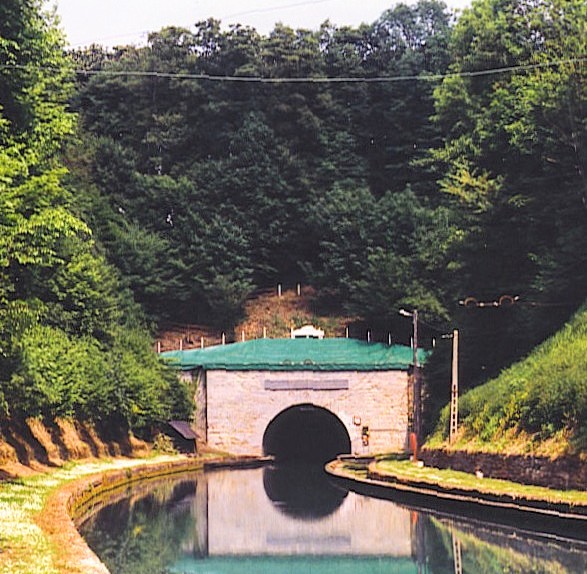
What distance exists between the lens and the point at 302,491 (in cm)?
3359

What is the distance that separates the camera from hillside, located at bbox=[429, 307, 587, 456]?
25.0 metres

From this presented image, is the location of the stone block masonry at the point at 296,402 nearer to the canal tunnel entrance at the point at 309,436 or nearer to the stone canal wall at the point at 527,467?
the canal tunnel entrance at the point at 309,436

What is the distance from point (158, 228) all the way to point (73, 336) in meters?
24.1

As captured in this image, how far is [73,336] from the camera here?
41875 mm

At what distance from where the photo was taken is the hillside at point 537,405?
25.0m

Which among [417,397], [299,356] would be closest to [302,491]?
[417,397]

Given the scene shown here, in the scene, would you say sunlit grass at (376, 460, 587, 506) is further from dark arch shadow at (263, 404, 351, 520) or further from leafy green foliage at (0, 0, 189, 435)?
leafy green foliage at (0, 0, 189, 435)

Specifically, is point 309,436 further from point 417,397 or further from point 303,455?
point 417,397

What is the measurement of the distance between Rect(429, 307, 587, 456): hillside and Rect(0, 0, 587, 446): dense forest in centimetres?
351

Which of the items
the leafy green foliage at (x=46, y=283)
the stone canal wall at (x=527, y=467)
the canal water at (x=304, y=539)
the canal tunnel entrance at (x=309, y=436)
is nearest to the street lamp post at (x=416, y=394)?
the canal tunnel entrance at (x=309, y=436)

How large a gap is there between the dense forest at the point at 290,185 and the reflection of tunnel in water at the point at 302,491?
5746 mm

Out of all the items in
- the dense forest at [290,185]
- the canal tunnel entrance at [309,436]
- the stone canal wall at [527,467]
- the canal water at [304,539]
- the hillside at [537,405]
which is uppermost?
the dense forest at [290,185]

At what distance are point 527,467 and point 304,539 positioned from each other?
6.47 m

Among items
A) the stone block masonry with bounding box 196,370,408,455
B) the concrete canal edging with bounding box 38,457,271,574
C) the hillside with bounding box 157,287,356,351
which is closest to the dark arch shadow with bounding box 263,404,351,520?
the stone block masonry with bounding box 196,370,408,455
